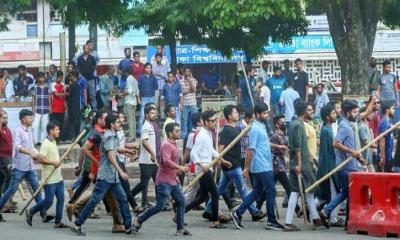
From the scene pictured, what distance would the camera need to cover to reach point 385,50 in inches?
1907

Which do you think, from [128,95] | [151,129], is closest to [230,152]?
[151,129]

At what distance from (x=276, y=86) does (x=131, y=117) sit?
3320 millimetres

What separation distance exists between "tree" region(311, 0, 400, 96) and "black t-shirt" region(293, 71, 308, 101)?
0.88 metres

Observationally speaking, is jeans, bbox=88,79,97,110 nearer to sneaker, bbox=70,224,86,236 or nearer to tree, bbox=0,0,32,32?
tree, bbox=0,0,32,32

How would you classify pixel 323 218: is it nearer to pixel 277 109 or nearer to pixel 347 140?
pixel 347 140

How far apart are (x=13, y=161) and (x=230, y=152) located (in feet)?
10.5

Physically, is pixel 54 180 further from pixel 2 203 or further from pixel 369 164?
pixel 369 164

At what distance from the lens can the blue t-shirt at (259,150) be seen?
14.8 metres

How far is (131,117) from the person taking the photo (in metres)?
24.1

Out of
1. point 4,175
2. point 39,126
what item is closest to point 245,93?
point 39,126

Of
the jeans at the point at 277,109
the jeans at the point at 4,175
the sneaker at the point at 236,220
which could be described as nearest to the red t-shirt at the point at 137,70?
the jeans at the point at 277,109

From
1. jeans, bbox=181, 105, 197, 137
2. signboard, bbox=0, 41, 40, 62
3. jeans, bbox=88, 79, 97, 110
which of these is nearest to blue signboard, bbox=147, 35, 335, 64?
signboard, bbox=0, 41, 40, 62

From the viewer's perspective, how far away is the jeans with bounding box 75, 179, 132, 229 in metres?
14.3

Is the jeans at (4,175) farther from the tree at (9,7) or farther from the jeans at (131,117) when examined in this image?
the tree at (9,7)
